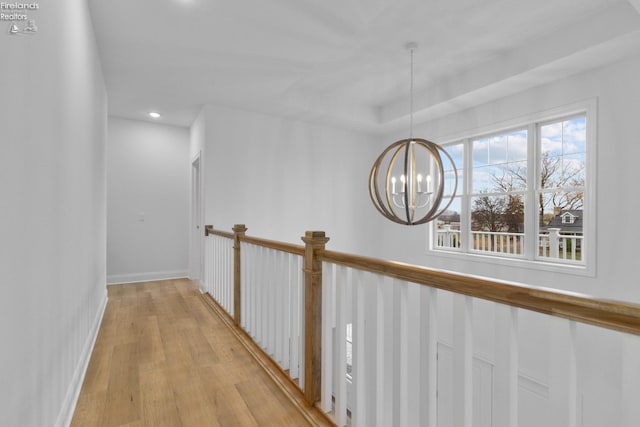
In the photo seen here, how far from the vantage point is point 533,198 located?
3615mm

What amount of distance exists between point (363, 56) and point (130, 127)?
3.79 metres

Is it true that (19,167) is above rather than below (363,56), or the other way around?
below

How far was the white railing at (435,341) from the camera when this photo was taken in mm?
776

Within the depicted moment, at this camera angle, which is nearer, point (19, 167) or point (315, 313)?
point (19, 167)

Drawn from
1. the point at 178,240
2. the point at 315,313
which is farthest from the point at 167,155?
the point at 315,313

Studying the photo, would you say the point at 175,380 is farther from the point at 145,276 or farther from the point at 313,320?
the point at 145,276

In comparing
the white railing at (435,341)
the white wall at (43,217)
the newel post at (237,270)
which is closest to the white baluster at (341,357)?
the white railing at (435,341)

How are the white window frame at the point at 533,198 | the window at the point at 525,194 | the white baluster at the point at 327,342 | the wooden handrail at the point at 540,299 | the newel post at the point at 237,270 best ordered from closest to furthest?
the wooden handrail at the point at 540,299 → the white baluster at the point at 327,342 → the newel post at the point at 237,270 → the white window frame at the point at 533,198 → the window at the point at 525,194

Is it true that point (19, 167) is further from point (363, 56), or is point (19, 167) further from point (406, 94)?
point (406, 94)

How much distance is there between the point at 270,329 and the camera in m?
2.31

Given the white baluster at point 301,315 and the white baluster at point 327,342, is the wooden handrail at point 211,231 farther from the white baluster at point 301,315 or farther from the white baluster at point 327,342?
the white baluster at point 327,342

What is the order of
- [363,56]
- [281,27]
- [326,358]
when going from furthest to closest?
[363,56]
[281,27]
[326,358]

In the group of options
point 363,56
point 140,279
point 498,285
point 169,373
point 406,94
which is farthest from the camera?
point 140,279

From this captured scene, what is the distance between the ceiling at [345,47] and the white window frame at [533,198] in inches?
14.9
